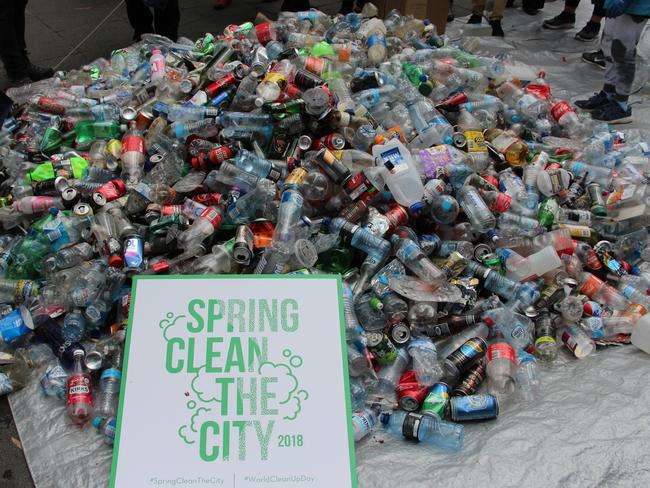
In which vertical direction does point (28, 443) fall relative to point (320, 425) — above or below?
below

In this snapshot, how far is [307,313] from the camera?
203 cm

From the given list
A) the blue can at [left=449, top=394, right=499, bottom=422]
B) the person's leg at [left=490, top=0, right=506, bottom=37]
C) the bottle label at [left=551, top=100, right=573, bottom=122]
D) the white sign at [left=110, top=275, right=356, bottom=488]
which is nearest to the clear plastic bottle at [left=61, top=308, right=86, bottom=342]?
the white sign at [left=110, top=275, right=356, bottom=488]

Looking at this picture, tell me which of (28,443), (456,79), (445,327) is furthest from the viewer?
(456,79)

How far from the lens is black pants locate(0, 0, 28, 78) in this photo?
4332mm

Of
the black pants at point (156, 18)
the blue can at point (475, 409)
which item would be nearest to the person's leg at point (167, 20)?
the black pants at point (156, 18)

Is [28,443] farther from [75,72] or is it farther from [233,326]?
[75,72]

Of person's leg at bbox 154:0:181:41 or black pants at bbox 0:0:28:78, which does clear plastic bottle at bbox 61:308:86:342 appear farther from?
person's leg at bbox 154:0:181:41

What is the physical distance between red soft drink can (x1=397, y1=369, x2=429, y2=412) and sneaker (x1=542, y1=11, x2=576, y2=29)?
17.4 ft

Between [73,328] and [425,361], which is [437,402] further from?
[73,328]

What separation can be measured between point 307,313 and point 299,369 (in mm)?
221

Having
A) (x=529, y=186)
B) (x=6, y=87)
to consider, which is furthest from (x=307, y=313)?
(x=6, y=87)

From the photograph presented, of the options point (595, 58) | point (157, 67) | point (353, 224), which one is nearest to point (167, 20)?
point (157, 67)

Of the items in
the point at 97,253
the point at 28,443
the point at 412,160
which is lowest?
the point at 28,443

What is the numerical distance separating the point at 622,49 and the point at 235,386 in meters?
4.16
